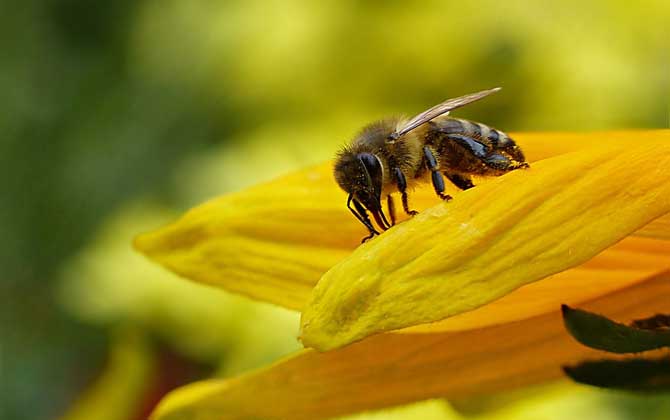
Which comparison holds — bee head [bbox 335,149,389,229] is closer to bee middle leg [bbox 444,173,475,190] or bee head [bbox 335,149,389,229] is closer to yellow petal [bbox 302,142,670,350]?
bee middle leg [bbox 444,173,475,190]

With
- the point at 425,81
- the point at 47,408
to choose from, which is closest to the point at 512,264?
the point at 425,81

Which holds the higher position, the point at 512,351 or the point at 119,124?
the point at 119,124

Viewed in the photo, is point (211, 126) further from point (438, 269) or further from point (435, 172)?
point (438, 269)

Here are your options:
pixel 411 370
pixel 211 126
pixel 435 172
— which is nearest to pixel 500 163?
pixel 435 172

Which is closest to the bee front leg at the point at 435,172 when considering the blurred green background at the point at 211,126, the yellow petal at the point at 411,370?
the yellow petal at the point at 411,370

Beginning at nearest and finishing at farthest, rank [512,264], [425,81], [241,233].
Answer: [512,264] → [241,233] → [425,81]

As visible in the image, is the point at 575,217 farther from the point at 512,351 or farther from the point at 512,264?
the point at 512,351

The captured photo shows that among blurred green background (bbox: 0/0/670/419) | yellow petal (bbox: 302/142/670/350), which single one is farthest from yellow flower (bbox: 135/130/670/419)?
blurred green background (bbox: 0/0/670/419)
